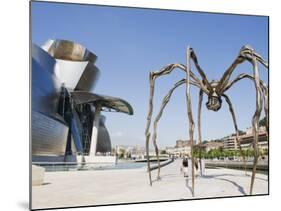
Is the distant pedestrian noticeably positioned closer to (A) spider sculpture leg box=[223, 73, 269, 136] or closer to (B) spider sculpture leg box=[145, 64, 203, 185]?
(B) spider sculpture leg box=[145, 64, 203, 185]

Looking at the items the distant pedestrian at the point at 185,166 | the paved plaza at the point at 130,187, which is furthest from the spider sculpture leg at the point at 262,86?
the distant pedestrian at the point at 185,166

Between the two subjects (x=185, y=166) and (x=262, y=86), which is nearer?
(x=262, y=86)

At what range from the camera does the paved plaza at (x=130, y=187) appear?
6496mm

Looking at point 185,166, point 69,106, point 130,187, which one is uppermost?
point 69,106

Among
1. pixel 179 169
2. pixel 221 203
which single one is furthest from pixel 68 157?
pixel 221 203

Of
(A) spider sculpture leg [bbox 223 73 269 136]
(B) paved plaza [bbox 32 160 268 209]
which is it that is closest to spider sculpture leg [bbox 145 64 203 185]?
(B) paved plaza [bbox 32 160 268 209]

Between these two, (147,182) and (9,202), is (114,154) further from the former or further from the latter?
(9,202)

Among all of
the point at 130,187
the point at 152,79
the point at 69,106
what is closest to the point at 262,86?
the point at 152,79

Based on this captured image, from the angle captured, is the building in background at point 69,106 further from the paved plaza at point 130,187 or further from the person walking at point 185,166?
the person walking at point 185,166

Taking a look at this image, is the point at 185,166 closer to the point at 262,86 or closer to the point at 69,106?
the point at 262,86

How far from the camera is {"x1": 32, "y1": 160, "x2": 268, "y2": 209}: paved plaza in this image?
21.3 feet

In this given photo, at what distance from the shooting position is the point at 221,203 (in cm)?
707

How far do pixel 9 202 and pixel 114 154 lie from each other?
5.69 ft

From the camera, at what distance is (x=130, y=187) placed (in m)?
7.05
